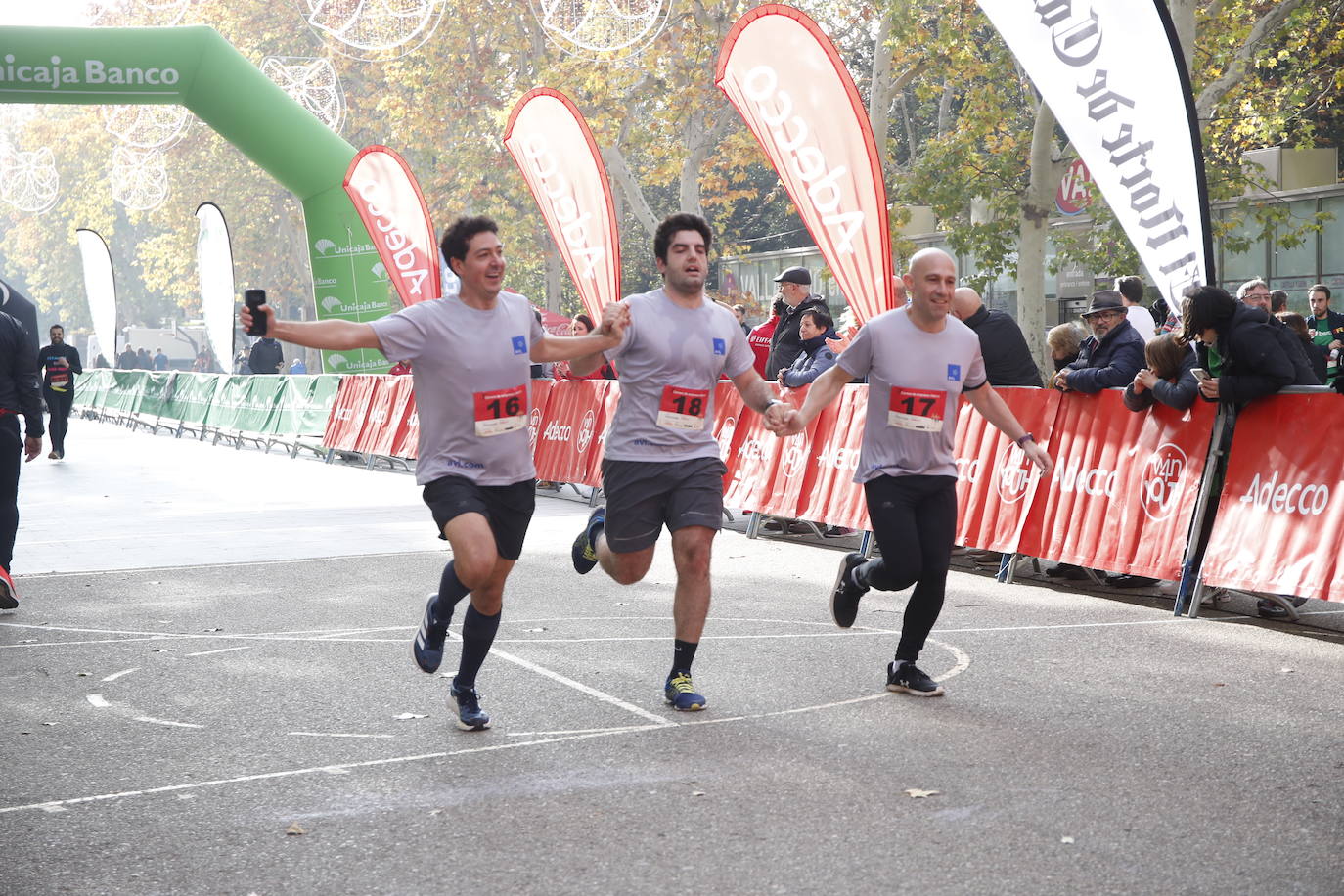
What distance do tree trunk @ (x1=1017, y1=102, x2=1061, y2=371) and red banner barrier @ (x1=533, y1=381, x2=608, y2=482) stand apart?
9.34 metres

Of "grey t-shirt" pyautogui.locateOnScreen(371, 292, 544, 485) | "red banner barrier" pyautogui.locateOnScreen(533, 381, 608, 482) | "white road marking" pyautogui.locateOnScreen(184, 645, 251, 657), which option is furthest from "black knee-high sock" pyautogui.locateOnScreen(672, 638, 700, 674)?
"red banner barrier" pyautogui.locateOnScreen(533, 381, 608, 482)

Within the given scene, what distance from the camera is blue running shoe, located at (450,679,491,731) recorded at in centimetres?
614

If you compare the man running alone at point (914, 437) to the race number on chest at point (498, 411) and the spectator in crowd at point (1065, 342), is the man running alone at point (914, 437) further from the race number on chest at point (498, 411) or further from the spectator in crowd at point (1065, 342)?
the spectator in crowd at point (1065, 342)

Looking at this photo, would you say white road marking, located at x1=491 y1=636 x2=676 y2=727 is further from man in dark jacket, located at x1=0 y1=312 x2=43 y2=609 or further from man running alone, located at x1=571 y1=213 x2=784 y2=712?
man in dark jacket, located at x1=0 y1=312 x2=43 y2=609

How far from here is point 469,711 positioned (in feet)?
20.2

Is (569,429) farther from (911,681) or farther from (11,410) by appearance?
(911,681)

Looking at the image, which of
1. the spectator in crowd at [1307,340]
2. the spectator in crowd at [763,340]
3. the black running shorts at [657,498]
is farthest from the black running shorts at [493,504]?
the spectator in crowd at [763,340]

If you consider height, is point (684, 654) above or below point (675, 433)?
below

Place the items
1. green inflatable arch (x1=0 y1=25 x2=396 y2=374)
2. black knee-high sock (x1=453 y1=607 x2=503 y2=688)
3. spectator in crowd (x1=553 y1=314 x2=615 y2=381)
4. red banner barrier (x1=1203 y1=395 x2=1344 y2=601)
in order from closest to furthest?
black knee-high sock (x1=453 y1=607 x2=503 y2=688)
red banner barrier (x1=1203 y1=395 x2=1344 y2=601)
spectator in crowd (x1=553 y1=314 x2=615 y2=381)
green inflatable arch (x1=0 y1=25 x2=396 y2=374)

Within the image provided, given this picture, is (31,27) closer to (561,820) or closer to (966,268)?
(561,820)

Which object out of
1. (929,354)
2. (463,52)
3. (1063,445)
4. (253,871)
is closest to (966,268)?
(463,52)

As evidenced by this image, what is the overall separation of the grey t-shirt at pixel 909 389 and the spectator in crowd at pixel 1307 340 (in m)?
5.53

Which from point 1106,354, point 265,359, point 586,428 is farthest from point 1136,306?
point 265,359

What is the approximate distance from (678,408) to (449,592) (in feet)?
3.89
